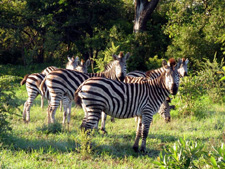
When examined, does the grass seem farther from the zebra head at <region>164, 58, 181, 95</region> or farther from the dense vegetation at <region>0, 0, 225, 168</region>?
the zebra head at <region>164, 58, 181, 95</region>

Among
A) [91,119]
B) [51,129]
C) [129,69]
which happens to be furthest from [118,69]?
[129,69]

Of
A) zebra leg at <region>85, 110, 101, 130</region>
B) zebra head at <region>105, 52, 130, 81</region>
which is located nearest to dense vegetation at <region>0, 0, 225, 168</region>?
zebra leg at <region>85, 110, 101, 130</region>

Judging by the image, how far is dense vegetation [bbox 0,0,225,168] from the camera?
5.81 metres

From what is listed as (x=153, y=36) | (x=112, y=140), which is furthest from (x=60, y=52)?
(x=112, y=140)

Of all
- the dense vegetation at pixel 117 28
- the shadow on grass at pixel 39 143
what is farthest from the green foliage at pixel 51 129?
the dense vegetation at pixel 117 28

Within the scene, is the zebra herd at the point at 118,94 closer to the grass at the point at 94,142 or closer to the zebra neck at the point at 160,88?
the zebra neck at the point at 160,88

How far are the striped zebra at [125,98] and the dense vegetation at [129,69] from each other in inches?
22.7

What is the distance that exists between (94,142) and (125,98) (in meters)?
1.25

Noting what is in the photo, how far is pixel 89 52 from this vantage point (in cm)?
2177

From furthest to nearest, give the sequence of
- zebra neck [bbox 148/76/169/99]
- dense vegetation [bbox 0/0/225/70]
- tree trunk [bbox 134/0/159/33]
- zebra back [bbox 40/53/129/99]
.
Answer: tree trunk [bbox 134/0/159/33] < dense vegetation [bbox 0/0/225/70] < zebra back [bbox 40/53/129/99] < zebra neck [bbox 148/76/169/99]

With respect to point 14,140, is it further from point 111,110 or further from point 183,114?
point 183,114

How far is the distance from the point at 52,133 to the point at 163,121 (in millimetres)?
3875

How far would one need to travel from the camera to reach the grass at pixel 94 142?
5688mm

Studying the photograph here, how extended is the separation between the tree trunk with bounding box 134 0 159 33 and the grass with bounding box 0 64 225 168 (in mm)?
10119
